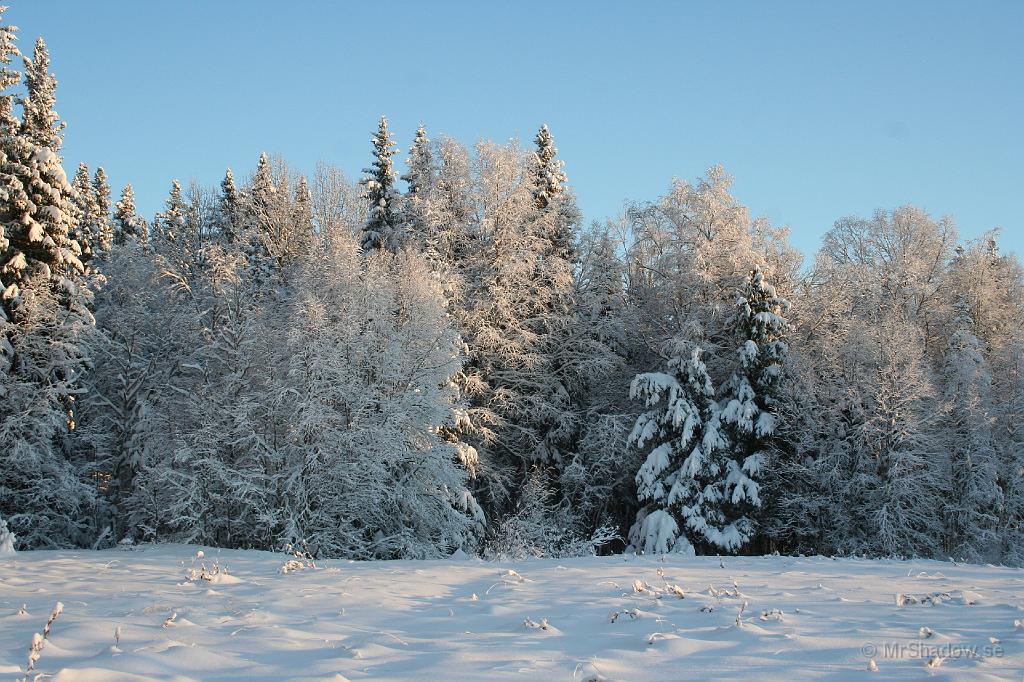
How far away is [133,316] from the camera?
1015 inches

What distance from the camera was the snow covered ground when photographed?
4.71 metres

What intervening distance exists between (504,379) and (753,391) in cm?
881

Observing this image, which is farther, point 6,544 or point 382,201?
point 382,201

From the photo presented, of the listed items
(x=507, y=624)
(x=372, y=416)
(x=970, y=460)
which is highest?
(x=372, y=416)

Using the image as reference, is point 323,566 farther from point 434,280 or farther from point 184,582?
point 434,280

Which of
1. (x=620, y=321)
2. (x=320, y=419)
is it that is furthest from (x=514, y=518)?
(x=620, y=321)

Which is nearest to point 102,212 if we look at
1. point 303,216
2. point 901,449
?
point 303,216

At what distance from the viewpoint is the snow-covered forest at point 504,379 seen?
20312mm

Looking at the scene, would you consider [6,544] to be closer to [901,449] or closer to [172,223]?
[901,449]

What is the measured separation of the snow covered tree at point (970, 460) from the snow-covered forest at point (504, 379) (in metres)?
0.12

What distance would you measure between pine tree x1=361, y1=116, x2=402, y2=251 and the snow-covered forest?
148 millimetres

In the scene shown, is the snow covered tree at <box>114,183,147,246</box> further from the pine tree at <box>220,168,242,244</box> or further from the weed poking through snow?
the weed poking through snow

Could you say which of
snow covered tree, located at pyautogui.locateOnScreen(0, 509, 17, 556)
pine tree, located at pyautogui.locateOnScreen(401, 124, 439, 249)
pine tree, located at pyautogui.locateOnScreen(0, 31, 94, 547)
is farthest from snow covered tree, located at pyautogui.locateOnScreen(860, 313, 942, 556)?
pine tree, located at pyautogui.locateOnScreen(0, 31, 94, 547)

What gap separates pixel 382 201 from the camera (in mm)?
31000
